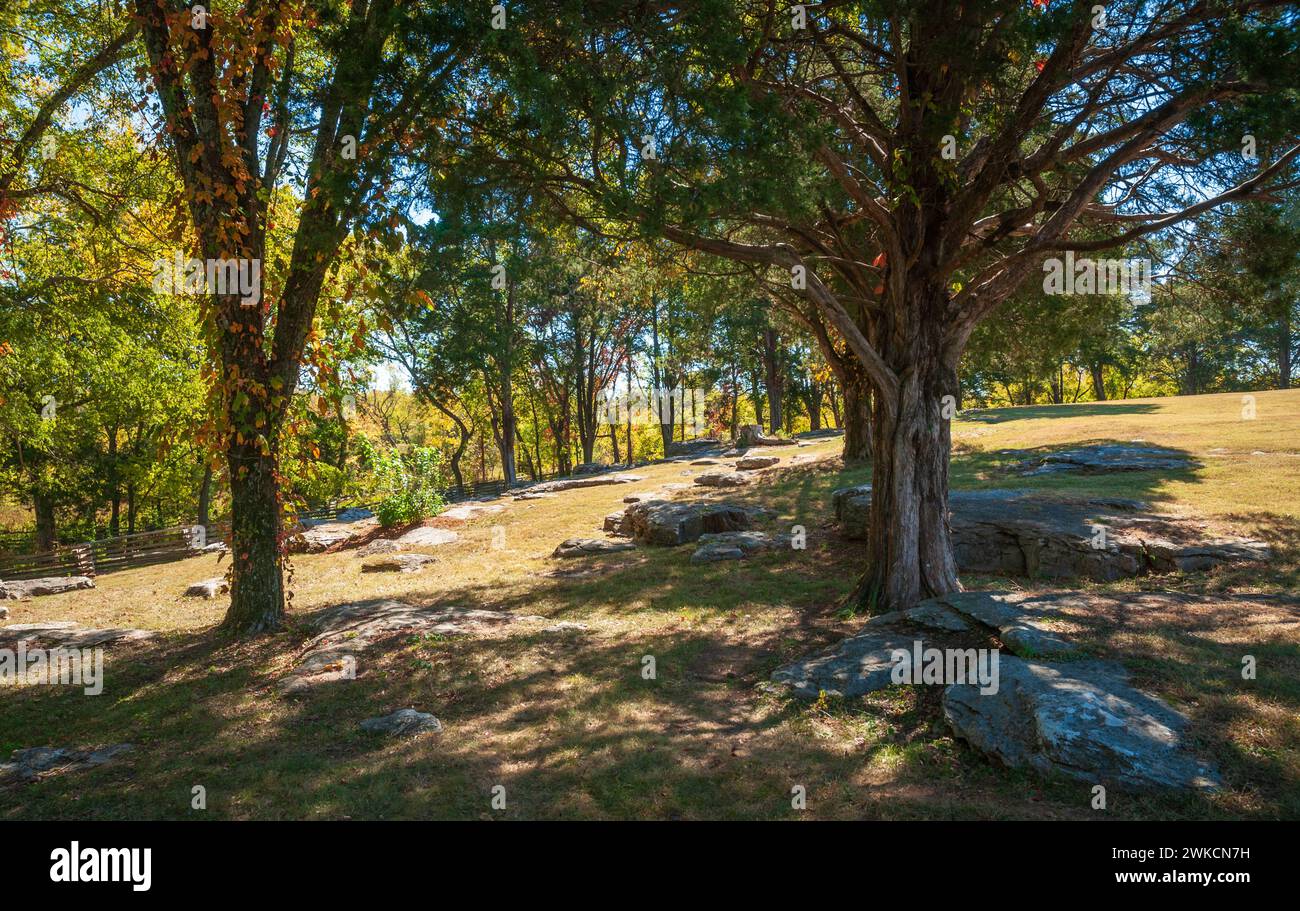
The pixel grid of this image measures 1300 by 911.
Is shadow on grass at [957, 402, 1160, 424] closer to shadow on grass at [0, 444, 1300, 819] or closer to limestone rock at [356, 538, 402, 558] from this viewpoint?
limestone rock at [356, 538, 402, 558]

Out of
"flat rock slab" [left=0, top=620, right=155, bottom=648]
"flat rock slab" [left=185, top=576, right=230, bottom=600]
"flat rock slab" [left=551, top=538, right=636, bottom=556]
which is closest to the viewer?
"flat rock slab" [left=0, top=620, right=155, bottom=648]

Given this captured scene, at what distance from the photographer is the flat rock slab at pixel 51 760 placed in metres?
5.38

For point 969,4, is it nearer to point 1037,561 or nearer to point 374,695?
point 1037,561

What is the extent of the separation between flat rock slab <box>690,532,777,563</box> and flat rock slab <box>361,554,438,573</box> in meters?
6.06

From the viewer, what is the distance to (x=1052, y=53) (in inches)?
328

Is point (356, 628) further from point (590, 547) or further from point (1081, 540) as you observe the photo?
point (1081, 540)

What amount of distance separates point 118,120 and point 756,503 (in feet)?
50.7

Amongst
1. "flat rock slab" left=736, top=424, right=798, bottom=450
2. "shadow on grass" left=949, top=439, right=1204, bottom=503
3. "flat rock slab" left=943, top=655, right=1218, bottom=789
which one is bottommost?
"flat rock slab" left=943, top=655, right=1218, bottom=789

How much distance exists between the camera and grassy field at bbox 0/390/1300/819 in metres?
4.82

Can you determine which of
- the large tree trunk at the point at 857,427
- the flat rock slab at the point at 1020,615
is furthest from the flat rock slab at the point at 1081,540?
the large tree trunk at the point at 857,427

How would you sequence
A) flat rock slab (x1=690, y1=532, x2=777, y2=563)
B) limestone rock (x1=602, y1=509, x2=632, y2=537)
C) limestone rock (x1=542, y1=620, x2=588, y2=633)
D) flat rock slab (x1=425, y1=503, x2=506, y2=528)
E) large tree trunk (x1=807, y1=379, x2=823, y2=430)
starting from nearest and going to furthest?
1. limestone rock (x1=542, y1=620, x2=588, y2=633)
2. flat rock slab (x1=690, y1=532, x2=777, y2=563)
3. limestone rock (x1=602, y1=509, x2=632, y2=537)
4. flat rock slab (x1=425, y1=503, x2=506, y2=528)
5. large tree trunk (x1=807, y1=379, x2=823, y2=430)

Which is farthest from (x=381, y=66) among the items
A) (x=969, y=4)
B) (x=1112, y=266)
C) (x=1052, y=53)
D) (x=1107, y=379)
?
(x=1107, y=379)

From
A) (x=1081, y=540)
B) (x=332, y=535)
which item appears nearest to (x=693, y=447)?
(x=332, y=535)

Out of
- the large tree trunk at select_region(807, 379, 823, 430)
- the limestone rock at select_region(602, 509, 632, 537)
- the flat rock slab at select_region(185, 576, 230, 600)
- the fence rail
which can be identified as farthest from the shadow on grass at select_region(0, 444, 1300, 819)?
the large tree trunk at select_region(807, 379, 823, 430)
